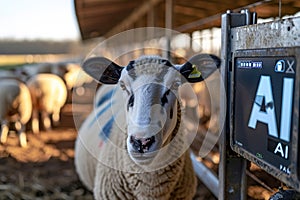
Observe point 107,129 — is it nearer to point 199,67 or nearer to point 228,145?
point 199,67

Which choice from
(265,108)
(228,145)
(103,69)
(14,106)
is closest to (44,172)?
(14,106)

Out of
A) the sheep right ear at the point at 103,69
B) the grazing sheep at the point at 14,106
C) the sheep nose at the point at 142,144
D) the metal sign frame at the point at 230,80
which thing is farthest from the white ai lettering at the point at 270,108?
the grazing sheep at the point at 14,106

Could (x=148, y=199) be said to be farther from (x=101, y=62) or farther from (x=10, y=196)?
(x=10, y=196)

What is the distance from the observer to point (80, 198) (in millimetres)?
3875

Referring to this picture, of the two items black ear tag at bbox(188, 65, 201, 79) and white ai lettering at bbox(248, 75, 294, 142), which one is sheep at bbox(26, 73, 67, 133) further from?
white ai lettering at bbox(248, 75, 294, 142)

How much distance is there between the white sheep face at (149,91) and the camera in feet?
5.80

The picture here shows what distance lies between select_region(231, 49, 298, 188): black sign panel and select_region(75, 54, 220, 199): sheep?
1.45 ft

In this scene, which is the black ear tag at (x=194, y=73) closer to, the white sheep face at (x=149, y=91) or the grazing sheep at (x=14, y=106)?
the white sheep face at (x=149, y=91)

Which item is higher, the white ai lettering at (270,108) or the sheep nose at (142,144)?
the white ai lettering at (270,108)

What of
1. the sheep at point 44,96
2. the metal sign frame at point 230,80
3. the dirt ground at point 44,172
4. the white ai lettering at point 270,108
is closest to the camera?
the white ai lettering at point 270,108

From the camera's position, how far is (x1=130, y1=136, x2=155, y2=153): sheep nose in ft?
5.72

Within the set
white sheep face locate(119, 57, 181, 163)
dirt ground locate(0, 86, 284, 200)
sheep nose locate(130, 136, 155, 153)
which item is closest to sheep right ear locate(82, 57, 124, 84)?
white sheep face locate(119, 57, 181, 163)

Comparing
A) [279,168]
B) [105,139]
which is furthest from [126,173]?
[279,168]

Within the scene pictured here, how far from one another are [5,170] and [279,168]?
4.42m
